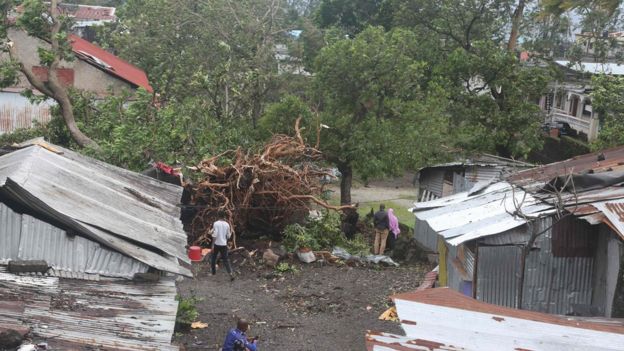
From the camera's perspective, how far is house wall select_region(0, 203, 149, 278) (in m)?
6.50

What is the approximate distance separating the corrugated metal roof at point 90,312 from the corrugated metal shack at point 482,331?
6.30 ft

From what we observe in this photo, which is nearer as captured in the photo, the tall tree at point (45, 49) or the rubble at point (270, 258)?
the rubble at point (270, 258)

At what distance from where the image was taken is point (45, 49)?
17875mm

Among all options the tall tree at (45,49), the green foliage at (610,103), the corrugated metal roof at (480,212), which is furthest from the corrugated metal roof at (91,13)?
the corrugated metal roof at (480,212)

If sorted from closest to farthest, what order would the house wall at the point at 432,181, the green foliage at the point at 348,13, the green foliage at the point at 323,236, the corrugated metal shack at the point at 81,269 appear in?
the corrugated metal shack at the point at 81,269, the green foliage at the point at 323,236, the house wall at the point at 432,181, the green foliage at the point at 348,13

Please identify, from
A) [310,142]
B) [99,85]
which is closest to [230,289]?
[310,142]

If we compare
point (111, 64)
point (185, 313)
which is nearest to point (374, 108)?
point (111, 64)

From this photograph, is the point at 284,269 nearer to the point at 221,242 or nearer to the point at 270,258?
the point at 270,258

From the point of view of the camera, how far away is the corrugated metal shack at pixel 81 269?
5750 millimetres

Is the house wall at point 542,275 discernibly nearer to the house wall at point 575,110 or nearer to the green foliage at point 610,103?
the green foliage at point 610,103

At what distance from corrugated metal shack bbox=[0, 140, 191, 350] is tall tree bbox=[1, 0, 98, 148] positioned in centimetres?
986

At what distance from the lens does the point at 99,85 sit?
80.9 feet

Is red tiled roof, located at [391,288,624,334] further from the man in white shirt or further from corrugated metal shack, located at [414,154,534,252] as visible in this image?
corrugated metal shack, located at [414,154,534,252]

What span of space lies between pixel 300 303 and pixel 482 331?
24.0 feet
